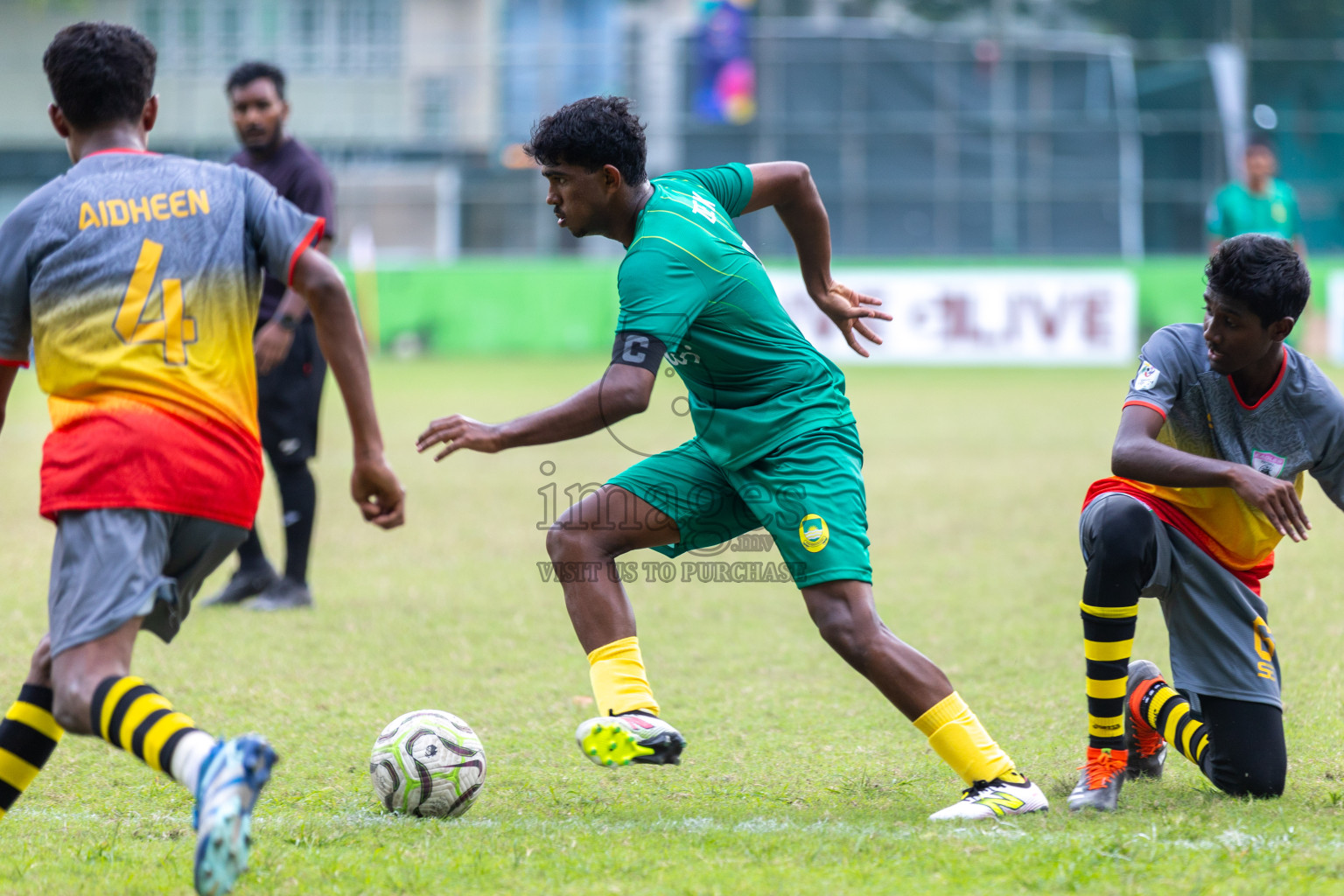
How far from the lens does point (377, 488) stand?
3373 millimetres

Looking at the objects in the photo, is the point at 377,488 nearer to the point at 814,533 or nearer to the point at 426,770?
the point at 426,770

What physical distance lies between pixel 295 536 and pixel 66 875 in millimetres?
3754

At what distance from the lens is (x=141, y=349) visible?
3.18 m

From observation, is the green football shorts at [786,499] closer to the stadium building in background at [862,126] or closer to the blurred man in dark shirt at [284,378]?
the blurred man in dark shirt at [284,378]

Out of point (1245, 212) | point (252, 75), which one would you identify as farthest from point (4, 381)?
point (1245, 212)

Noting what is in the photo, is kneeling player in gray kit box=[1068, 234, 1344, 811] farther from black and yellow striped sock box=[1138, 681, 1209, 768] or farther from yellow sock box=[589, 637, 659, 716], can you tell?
yellow sock box=[589, 637, 659, 716]

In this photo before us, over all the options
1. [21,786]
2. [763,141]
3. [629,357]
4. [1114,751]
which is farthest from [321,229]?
[763,141]

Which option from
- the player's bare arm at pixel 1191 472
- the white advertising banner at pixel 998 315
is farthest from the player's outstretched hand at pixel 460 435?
the white advertising banner at pixel 998 315

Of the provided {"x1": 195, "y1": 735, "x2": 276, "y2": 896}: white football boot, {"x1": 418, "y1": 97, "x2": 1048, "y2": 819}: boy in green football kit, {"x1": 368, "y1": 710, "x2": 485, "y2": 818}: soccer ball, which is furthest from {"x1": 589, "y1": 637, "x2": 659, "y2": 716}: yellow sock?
{"x1": 195, "y1": 735, "x2": 276, "y2": 896}: white football boot

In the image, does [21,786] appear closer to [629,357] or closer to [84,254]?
[84,254]

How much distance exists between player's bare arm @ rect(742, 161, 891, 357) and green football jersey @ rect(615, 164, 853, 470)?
321mm

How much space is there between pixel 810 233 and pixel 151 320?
2.19 metres

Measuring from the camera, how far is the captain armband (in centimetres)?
364

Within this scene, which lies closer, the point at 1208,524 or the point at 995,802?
the point at 995,802
